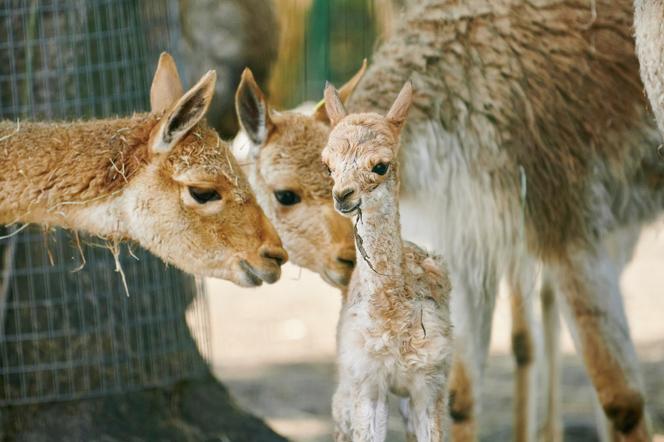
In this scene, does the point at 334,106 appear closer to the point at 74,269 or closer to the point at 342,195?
the point at 342,195

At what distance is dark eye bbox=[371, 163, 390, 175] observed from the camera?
12.2 ft

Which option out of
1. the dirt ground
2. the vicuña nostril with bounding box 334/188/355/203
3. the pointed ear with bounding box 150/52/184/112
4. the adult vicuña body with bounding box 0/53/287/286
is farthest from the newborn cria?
the dirt ground

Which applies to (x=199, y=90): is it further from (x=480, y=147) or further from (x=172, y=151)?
(x=480, y=147)

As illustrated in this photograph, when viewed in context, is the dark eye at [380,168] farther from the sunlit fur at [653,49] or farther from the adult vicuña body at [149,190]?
the sunlit fur at [653,49]

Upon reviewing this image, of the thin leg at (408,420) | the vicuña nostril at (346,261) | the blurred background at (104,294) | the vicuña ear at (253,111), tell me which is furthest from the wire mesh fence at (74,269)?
the thin leg at (408,420)

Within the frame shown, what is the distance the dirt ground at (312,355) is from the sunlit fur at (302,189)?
7.06ft

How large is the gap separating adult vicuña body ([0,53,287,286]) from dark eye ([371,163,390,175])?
30.3 inches

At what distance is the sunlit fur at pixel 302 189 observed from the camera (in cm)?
475

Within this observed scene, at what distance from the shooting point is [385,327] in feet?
12.8

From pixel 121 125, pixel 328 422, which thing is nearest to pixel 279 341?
pixel 328 422

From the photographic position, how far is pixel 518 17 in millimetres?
5445

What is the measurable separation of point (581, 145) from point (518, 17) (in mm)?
686

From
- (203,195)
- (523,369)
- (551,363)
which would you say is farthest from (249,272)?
(551,363)

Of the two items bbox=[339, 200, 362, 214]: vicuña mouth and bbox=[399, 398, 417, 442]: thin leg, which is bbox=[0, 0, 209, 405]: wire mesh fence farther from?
bbox=[339, 200, 362, 214]: vicuña mouth
